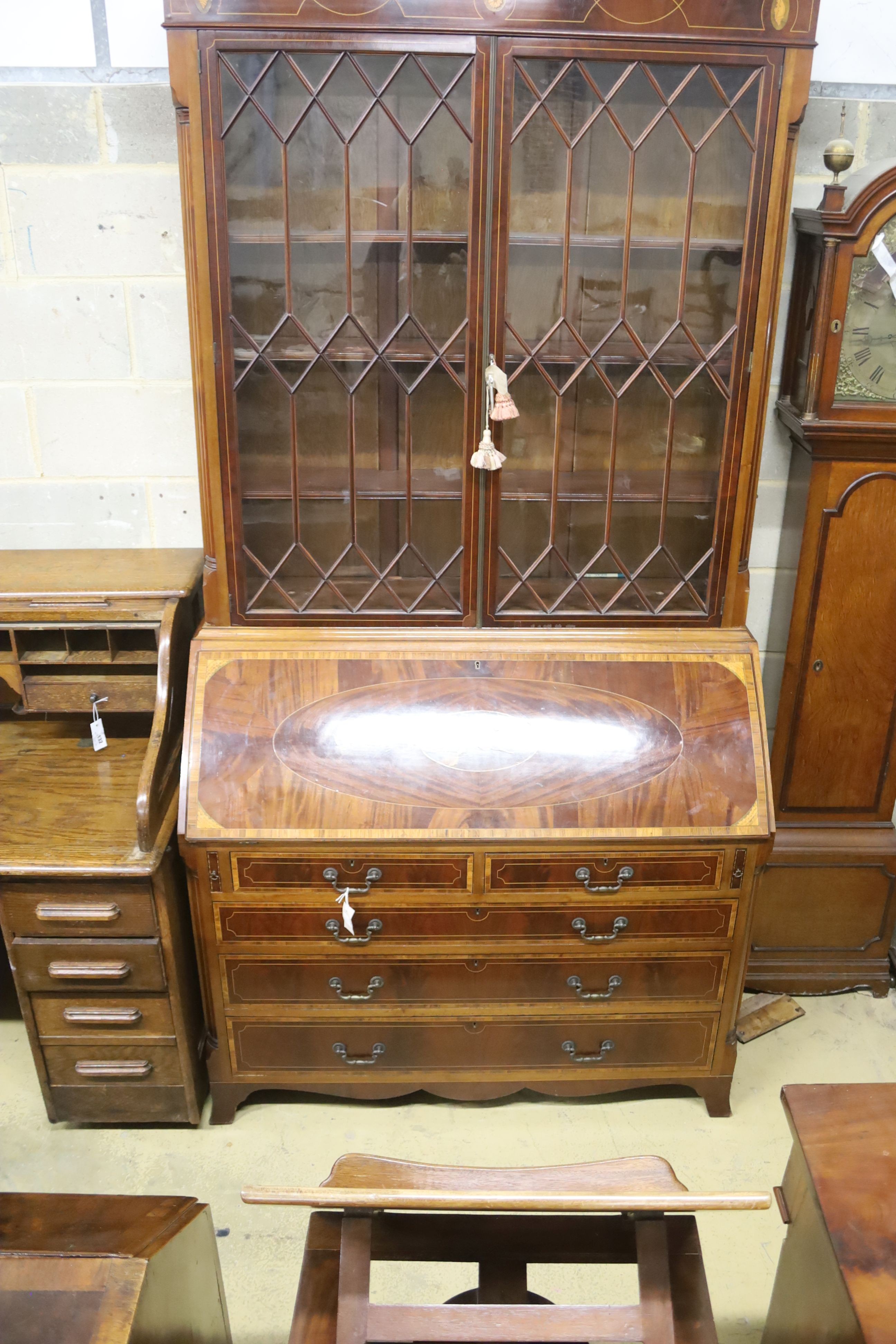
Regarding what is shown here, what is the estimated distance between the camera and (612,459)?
227 cm

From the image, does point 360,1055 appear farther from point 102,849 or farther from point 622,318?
point 622,318

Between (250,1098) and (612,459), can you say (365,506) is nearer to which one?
(612,459)

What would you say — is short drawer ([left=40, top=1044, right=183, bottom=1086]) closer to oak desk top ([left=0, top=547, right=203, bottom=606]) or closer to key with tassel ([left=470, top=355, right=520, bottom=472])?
oak desk top ([left=0, top=547, right=203, bottom=606])

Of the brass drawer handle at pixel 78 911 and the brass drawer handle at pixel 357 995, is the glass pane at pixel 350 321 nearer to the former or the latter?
the brass drawer handle at pixel 78 911

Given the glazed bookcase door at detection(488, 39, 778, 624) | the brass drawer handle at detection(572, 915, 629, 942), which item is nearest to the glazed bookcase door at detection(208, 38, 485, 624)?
the glazed bookcase door at detection(488, 39, 778, 624)

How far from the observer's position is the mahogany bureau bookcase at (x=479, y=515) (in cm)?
198

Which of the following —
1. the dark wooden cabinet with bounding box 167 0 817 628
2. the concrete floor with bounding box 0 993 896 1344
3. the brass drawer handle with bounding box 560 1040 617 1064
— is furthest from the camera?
the brass drawer handle with bounding box 560 1040 617 1064

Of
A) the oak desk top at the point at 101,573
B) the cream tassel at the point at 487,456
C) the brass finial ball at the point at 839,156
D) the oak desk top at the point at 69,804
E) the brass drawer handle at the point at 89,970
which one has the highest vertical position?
the brass finial ball at the point at 839,156

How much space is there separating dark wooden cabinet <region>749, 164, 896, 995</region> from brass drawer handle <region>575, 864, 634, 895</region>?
2.21 ft

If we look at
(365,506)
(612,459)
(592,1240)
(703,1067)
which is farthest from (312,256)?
(703,1067)

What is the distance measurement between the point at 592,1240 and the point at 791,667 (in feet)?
5.22

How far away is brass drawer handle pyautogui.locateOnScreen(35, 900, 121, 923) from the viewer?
7.21ft

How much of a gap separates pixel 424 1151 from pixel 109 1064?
2.41 ft

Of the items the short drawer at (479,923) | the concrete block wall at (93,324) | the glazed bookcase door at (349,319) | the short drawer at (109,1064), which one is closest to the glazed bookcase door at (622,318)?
the glazed bookcase door at (349,319)
